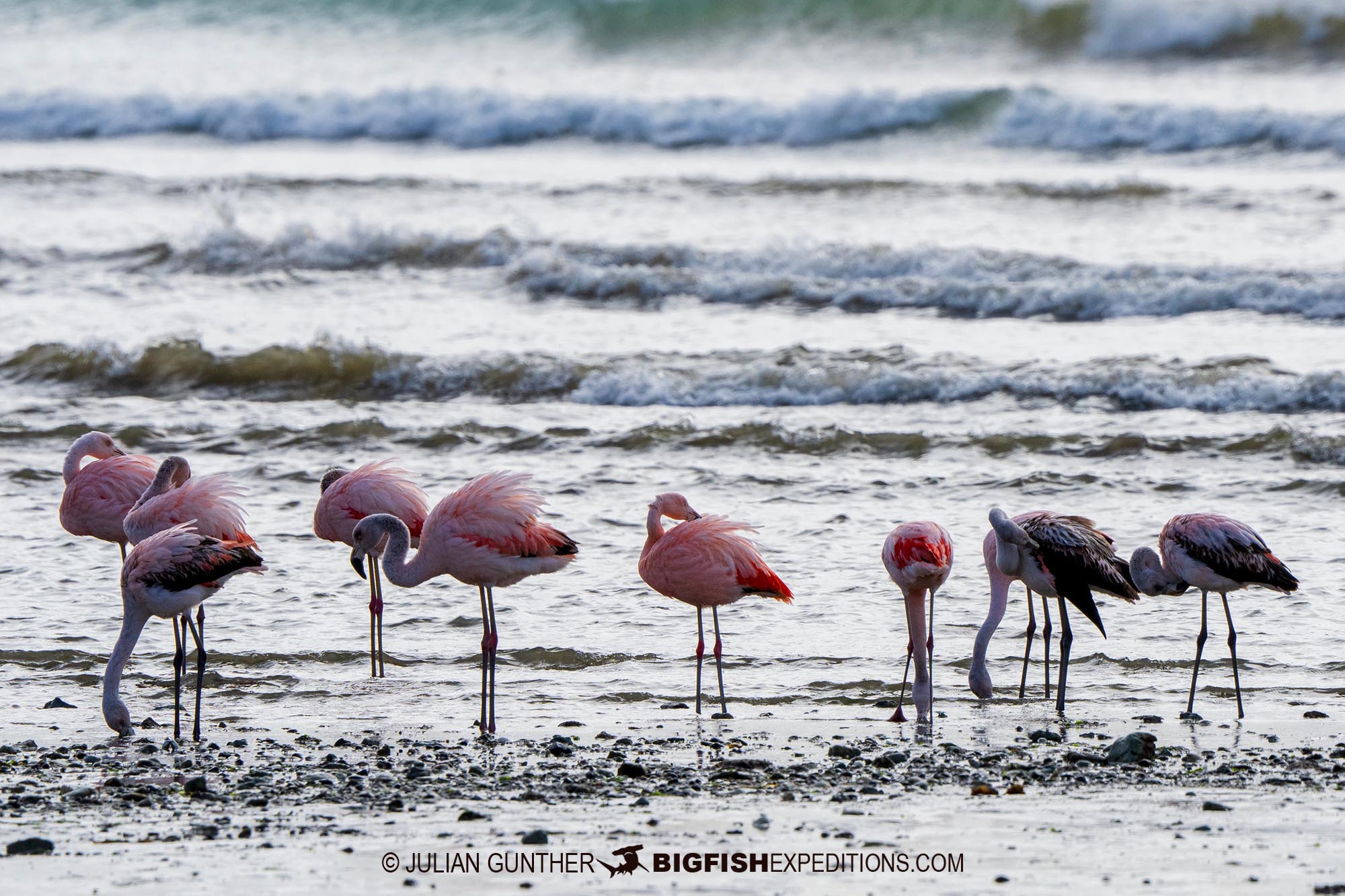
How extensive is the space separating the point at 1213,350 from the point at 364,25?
2115 cm

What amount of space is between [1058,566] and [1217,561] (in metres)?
0.70

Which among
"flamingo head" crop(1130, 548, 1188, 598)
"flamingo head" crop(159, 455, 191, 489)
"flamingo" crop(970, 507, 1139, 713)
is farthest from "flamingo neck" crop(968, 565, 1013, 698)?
"flamingo head" crop(159, 455, 191, 489)

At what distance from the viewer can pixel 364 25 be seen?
30.2 metres

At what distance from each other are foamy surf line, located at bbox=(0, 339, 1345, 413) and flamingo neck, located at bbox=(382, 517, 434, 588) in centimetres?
566

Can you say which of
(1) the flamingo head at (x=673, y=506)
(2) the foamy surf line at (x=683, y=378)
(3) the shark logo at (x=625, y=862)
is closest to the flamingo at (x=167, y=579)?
(1) the flamingo head at (x=673, y=506)

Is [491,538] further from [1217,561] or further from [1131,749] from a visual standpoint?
[1217,561]

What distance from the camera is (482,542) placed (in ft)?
24.0

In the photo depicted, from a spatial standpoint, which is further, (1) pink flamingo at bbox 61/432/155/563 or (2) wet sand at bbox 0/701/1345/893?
(1) pink flamingo at bbox 61/432/155/563

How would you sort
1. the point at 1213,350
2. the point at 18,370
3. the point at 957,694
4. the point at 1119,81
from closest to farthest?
the point at 957,694 → the point at 1213,350 → the point at 18,370 → the point at 1119,81

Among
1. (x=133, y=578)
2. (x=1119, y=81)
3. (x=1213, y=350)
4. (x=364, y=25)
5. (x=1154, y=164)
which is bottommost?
(x=133, y=578)

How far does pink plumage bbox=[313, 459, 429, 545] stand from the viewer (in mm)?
8055

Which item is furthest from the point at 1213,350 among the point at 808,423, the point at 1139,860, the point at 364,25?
the point at 364,25

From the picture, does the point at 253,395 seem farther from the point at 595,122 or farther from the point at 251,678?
the point at 595,122

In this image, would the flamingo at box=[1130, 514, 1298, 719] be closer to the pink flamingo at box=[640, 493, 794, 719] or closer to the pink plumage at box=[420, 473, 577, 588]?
the pink flamingo at box=[640, 493, 794, 719]
